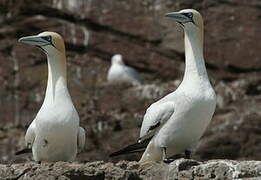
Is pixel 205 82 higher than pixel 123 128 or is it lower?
higher

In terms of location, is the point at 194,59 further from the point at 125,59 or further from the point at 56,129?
the point at 125,59

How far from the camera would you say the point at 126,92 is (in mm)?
21438

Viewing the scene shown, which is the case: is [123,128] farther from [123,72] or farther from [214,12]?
[214,12]

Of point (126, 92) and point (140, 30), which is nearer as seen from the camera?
point (126, 92)

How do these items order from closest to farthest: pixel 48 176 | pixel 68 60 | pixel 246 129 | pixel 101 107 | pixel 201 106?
pixel 48 176 → pixel 201 106 → pixel 246 129 → pixel 101 107 → pixel 68 60

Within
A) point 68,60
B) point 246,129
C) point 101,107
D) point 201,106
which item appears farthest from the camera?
point 68,60

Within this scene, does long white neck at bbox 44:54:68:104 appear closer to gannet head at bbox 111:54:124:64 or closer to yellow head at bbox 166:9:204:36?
yellow head at bbox 166:9:204:36

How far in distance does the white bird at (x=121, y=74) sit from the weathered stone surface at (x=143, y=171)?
10.7 metres

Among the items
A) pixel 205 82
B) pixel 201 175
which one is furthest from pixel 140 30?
pixel 201 175

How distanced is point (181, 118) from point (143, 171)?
3.85ft

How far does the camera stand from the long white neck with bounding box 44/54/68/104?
488 inches

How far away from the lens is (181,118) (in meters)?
11.9

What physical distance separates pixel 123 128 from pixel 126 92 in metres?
1.53

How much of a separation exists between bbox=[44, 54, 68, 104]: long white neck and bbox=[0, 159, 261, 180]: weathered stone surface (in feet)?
5.16
